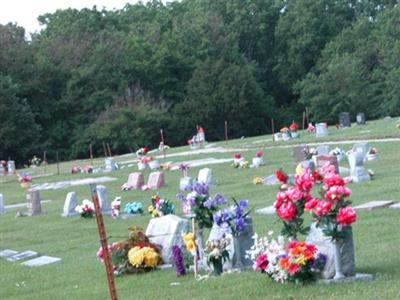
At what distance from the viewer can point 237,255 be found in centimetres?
1203

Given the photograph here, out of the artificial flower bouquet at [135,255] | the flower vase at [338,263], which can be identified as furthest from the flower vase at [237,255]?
the flower vase at [338,263]

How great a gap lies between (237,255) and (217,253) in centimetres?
39

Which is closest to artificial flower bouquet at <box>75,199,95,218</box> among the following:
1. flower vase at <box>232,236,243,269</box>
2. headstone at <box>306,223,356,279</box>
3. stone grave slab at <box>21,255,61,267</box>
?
stone grave slab at <box>21,255,61,267</box>

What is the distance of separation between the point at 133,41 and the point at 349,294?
70.6m

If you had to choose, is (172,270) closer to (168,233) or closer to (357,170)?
(168,233)

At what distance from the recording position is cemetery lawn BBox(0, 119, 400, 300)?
400 inches

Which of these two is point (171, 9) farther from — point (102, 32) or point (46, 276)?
point (46, 276)

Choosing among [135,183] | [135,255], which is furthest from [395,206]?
[135,183]

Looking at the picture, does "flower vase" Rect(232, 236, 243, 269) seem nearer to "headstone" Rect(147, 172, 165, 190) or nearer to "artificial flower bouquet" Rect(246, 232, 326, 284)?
"artificial flower bouquet" Rect(246, 232, 326, 284)

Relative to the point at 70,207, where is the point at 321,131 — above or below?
above

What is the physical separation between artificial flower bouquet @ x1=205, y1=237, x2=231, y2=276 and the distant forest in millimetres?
55347

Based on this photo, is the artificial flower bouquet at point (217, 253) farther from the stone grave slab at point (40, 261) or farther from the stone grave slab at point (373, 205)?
the stone grave slab at point (373, 205)

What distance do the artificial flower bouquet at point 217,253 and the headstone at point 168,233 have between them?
159cm

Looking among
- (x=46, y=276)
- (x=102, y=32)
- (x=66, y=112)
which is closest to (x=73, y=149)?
(x=66, y=112)
